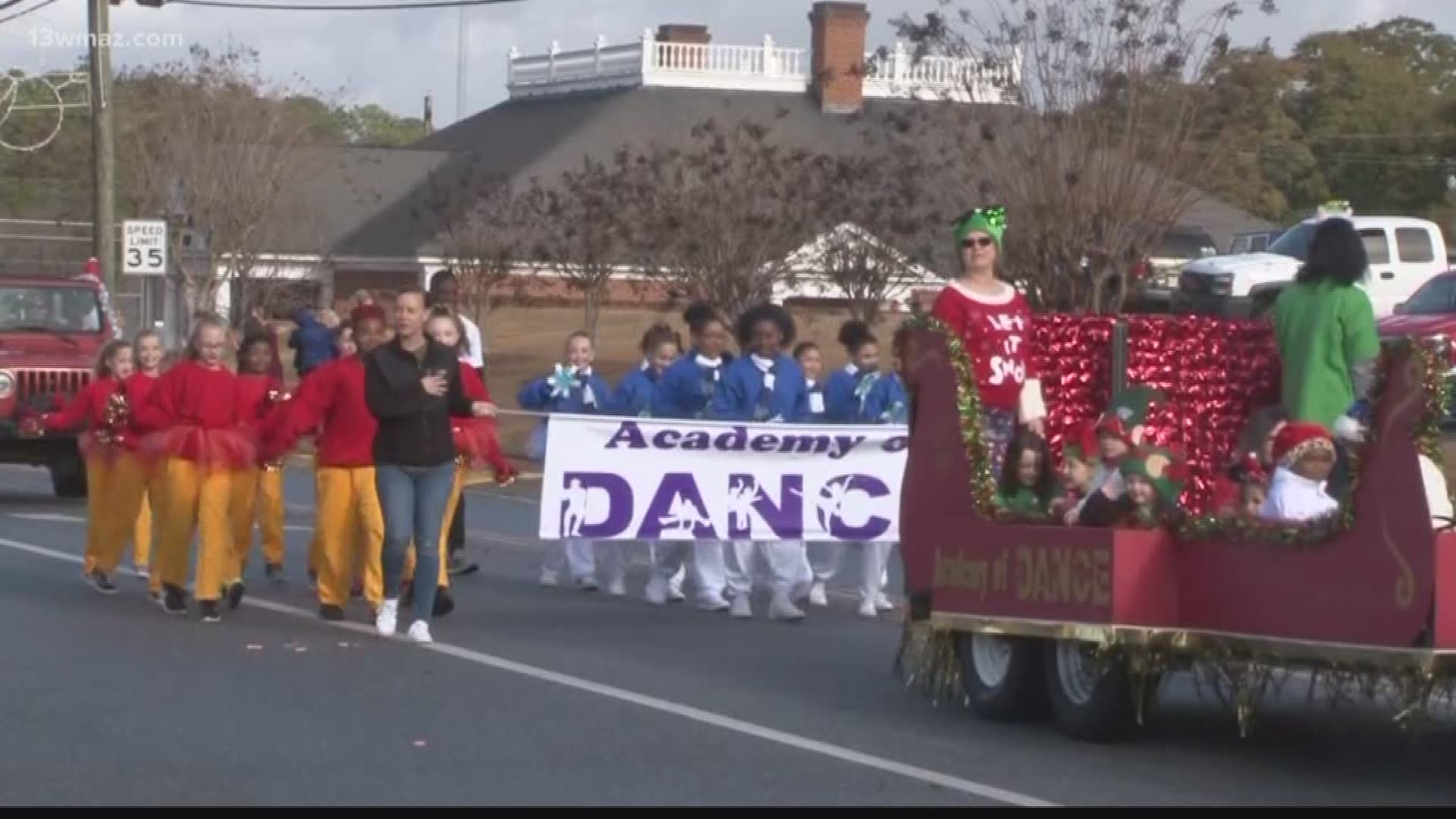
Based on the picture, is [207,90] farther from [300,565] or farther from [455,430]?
[455,430]

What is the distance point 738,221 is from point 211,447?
20.1 meters

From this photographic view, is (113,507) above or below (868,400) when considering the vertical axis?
below

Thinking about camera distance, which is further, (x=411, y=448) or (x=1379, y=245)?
(x=1379, y=245)

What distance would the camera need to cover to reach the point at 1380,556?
9195 millimetres

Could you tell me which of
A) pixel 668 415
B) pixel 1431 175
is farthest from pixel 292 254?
pixel 668 415

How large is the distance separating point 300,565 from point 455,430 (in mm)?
3505

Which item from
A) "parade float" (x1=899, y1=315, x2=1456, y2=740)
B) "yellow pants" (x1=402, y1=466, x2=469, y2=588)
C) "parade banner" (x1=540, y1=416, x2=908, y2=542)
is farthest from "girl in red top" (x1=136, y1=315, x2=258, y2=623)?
"parade float" (x1=899, y1=315, x2=1456, y2=740)

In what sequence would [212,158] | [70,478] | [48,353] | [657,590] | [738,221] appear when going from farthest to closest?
[212,158]
[738,221]
[70,478]
[48,353]
[657,590]

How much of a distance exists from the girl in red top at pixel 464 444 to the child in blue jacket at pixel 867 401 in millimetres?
2127

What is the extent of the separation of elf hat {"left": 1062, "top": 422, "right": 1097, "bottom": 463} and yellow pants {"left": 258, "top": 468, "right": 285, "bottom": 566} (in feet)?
21.5

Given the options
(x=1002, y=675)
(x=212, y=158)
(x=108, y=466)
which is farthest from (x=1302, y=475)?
(x=212, y=158)

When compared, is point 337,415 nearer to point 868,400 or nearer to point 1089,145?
point 868,400

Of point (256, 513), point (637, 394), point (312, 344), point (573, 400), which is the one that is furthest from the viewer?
point (312, 344)

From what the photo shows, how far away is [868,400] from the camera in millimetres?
16078
